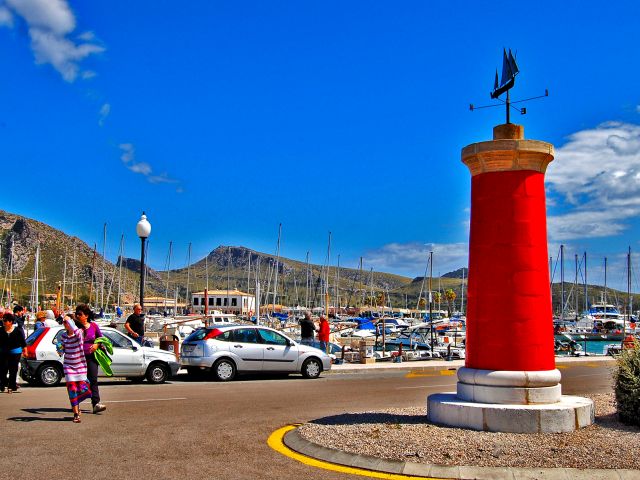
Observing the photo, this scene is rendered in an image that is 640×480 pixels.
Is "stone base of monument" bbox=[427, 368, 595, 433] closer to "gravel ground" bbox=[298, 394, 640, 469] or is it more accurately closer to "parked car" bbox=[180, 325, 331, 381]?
"gravel ground" bbox=[298, 394, 640, 469]

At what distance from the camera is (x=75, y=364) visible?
11.4 m

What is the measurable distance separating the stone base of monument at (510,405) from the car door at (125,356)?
1005cm

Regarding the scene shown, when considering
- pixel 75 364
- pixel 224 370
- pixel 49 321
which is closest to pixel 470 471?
pixel 75 364

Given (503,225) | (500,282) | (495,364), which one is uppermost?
(503,225)

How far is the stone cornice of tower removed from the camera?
966 cm

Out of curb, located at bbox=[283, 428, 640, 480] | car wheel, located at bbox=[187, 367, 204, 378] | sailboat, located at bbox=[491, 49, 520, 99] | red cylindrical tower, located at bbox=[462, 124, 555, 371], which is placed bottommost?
car wheel, located at bbox=[187, 367, 204, 378]

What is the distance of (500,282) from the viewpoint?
375 inches

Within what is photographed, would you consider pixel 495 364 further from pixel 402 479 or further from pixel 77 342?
pixel 77 342

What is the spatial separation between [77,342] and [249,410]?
3.22 metres

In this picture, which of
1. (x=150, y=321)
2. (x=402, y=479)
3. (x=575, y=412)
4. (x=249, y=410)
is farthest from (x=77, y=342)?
(x=150, y=321)

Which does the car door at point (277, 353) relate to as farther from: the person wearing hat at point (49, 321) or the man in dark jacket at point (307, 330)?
the person wearing hat at point (49, 321)

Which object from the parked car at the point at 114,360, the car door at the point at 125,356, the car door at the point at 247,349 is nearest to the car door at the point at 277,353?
the car door at the point at 247,349

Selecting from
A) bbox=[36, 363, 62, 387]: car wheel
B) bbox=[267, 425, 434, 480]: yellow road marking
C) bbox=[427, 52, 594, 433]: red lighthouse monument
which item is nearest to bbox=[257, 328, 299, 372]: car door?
bbox=[36, 363, 62, 387]: car wheel

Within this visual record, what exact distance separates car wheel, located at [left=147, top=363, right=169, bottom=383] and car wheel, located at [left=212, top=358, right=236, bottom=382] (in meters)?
1.39
